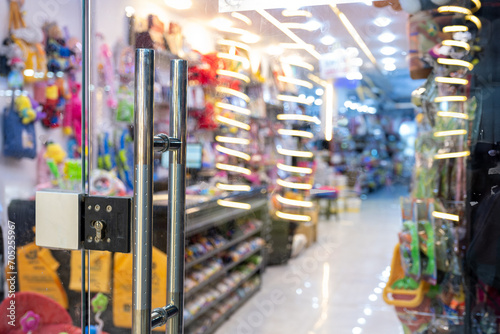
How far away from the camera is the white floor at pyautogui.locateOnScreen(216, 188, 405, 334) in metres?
1.45

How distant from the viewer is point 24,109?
2857 mm

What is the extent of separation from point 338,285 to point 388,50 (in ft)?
3.42

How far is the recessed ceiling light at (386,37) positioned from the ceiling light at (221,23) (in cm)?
37

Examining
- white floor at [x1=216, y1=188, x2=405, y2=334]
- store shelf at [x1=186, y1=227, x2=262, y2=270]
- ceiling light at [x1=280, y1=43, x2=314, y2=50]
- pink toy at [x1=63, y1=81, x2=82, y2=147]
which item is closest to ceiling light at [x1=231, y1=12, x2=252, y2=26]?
ceiling light at [x1=280, y1=43, x2=314, y2=50]

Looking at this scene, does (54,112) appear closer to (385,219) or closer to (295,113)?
(295,113)

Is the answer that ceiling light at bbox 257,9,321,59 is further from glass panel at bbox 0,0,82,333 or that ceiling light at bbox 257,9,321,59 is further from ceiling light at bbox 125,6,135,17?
glass panel at bbox 0,0,82,333

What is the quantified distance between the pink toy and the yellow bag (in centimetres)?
22

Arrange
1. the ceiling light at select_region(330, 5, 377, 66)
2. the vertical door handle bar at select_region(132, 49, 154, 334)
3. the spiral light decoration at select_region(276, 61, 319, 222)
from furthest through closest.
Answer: the spiral light decoration at select_region(276, 61, 319, 222) → the ceiling light at select_region(330, 5, 377, 66) → the vertical door handle bar at select_region(132, 49, 154, 334)

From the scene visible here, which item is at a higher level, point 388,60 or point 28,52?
point 28,52

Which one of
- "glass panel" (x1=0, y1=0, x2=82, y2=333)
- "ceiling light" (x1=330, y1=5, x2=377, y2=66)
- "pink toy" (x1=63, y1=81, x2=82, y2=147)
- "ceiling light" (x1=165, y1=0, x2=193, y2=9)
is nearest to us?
"ceiling light" (x1=330, y1=5, x2=377, y2=66)

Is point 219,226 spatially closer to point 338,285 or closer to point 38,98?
point 338,285

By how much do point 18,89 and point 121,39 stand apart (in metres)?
1.93

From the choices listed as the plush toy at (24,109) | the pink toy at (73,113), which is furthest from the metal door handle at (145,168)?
the pink toy at (73,113)

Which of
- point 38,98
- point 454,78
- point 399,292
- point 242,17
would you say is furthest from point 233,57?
point 38,98
